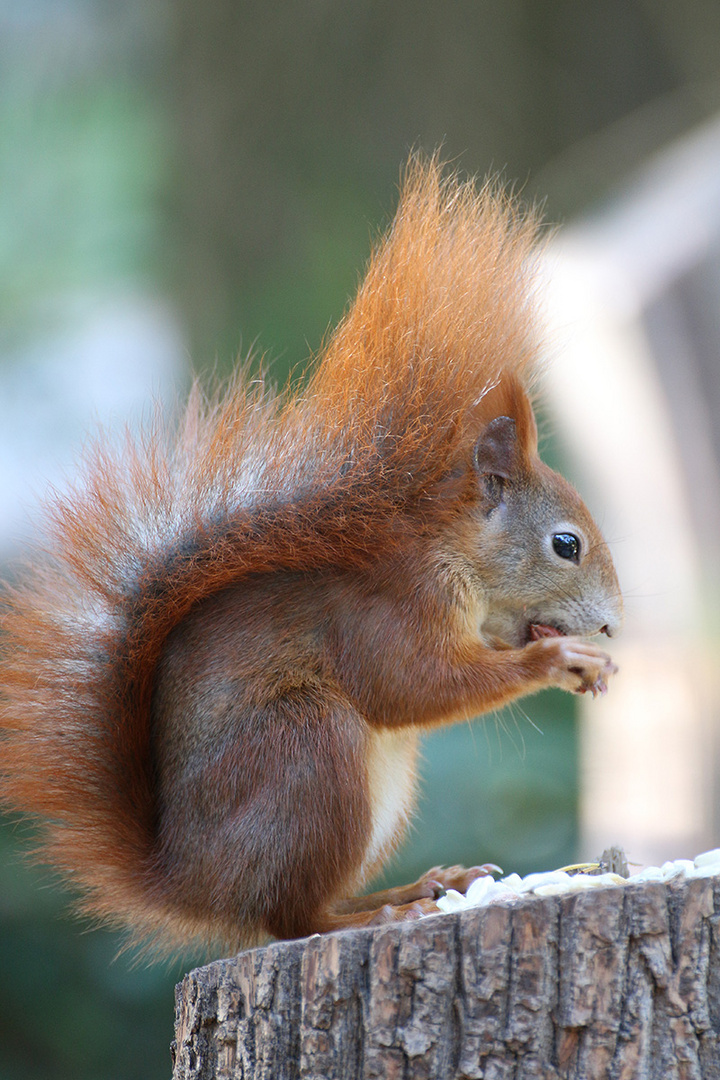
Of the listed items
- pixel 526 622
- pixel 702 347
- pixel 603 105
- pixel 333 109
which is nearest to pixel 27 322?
pixel 333 109

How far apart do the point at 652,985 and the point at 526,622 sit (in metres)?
0.57

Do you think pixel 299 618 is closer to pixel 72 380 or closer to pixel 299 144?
pixel 72 380

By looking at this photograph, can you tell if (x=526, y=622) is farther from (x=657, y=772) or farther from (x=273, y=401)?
(x=657, y=772)

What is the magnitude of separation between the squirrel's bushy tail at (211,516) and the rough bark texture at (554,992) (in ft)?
1.28

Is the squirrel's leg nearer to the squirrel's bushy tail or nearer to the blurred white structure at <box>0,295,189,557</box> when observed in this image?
the squirrel's bushy tail

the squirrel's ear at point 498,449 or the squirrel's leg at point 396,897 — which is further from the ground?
the squirrel's ear at point 498,449

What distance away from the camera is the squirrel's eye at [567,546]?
1.32 meters

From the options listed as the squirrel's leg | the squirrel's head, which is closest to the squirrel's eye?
the squirrel's head

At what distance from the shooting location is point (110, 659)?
1.19m

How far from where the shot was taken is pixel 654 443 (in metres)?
2.61

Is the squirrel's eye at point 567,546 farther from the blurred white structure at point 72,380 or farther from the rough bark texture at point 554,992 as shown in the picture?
the blurred white structure at point 72,380

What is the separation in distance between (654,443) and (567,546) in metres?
1.38

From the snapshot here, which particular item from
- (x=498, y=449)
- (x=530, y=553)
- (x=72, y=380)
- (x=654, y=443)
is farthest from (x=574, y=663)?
(x=72, y=380)

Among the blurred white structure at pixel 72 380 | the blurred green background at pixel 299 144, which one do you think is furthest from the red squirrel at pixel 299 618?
the blurred white structure at pixel 72 380
